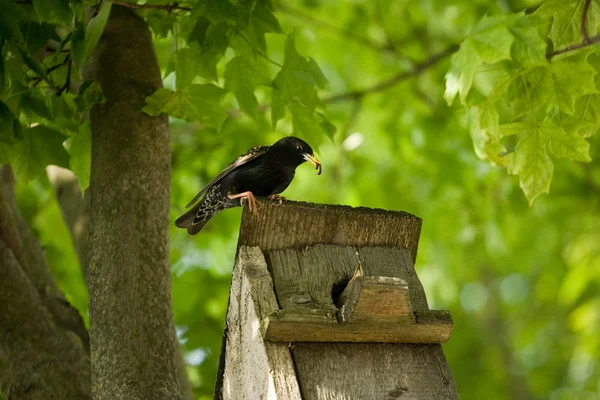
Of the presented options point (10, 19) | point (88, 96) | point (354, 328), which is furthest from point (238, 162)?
point (354, 328)

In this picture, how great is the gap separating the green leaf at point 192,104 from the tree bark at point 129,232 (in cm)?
6

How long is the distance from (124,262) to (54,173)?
4.70 feet

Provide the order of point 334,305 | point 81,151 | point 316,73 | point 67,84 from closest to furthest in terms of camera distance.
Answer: point 334,305
point 67,84
point 81,151
point 316,73

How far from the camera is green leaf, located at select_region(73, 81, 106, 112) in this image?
256 cm

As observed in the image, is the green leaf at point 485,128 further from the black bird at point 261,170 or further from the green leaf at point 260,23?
the black bird at point 261,170

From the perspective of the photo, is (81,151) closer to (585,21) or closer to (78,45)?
(78,45)

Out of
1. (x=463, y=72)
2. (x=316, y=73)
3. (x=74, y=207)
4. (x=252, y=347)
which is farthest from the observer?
(x=74, y=207)

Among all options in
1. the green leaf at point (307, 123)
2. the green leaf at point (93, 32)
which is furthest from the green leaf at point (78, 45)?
the green leaf at point (307, 123)

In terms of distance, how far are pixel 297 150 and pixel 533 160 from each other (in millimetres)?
1062

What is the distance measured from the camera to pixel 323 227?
2.31m

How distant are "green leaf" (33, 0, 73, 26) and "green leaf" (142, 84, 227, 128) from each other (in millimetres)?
433

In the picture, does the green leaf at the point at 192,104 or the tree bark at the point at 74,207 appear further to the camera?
the tree bark at the point at 74,207

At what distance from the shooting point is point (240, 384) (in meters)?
2.21

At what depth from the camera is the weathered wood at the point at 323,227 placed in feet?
7.32
